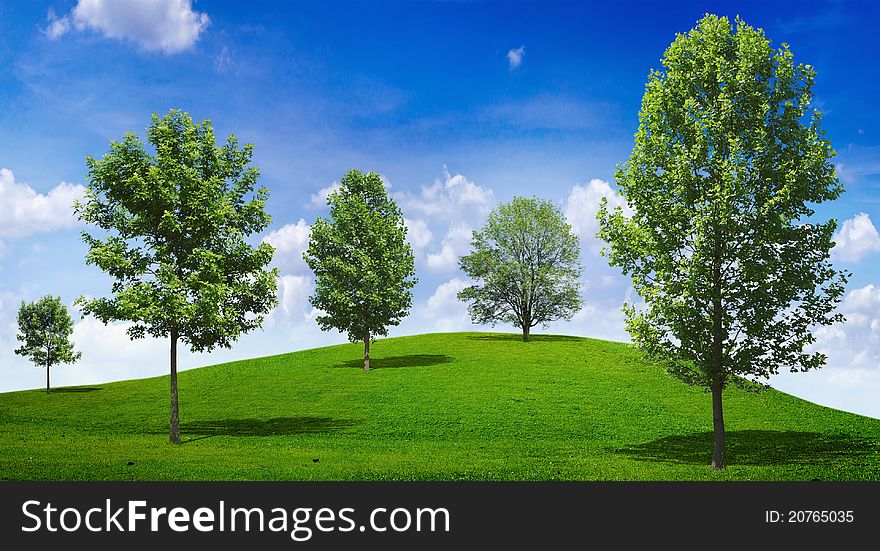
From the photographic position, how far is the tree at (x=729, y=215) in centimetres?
2692

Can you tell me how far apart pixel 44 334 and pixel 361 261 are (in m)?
35.7

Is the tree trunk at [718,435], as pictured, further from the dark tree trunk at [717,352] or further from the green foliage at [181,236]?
the green foliage at [181,236]

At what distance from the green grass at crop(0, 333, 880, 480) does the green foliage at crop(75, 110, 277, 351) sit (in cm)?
677

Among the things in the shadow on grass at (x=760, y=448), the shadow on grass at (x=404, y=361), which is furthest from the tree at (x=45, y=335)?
the shadow on grass at (x=760, y=448)

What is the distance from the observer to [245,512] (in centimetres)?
1505

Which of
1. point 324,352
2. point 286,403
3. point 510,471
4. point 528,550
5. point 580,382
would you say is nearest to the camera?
point 528,550

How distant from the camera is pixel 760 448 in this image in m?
35.3

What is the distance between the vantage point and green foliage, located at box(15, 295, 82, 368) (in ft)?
221

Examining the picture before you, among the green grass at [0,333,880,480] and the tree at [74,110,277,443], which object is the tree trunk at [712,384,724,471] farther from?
the tree at [74,110,277,443]

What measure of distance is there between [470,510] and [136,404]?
47.2 metres

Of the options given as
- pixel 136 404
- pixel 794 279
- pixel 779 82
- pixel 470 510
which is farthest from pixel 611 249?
pixel 136 404

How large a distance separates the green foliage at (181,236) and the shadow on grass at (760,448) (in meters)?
22.1

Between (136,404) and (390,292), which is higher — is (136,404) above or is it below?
below

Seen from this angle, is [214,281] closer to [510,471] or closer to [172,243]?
[172,243]
